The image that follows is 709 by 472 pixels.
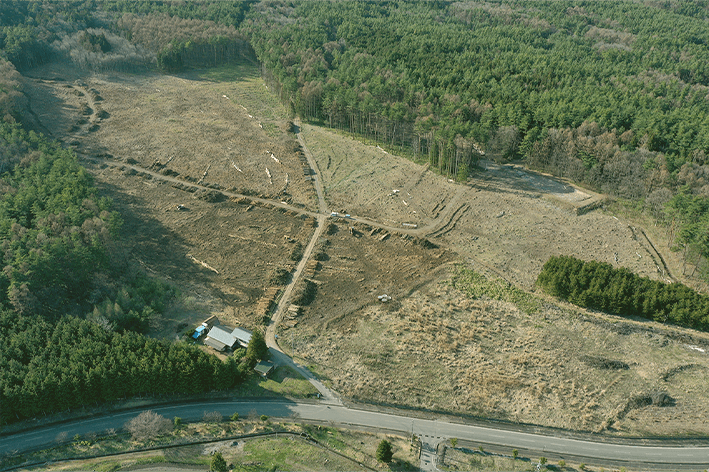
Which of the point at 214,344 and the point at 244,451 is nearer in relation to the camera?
the point at 244,451

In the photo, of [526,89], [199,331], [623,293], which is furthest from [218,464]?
[526,89]

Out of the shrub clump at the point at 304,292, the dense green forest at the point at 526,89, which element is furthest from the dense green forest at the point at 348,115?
the shrub clump at the point at 304,292

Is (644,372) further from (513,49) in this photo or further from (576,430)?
(513,49)

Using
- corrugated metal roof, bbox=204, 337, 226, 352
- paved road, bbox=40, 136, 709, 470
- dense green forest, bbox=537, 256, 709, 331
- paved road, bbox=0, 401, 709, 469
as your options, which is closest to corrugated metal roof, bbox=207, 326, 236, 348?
corrugated metal roof, bbox=204, 337, 226, 352

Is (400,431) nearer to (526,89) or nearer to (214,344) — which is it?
(214,344)

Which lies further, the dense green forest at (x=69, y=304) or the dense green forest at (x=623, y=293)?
the dense green forest at (x=623, y=293)

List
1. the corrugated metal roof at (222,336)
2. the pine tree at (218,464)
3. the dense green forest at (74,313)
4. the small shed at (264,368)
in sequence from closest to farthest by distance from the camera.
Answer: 1. the pine tree at (218,464)
2. the dense green forest at (74,313)
3. the small shed at (264,368)
4. the corrugated metal roof at (222,336)

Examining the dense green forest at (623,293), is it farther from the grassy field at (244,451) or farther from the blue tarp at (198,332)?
the blue tarp at (198,332)
